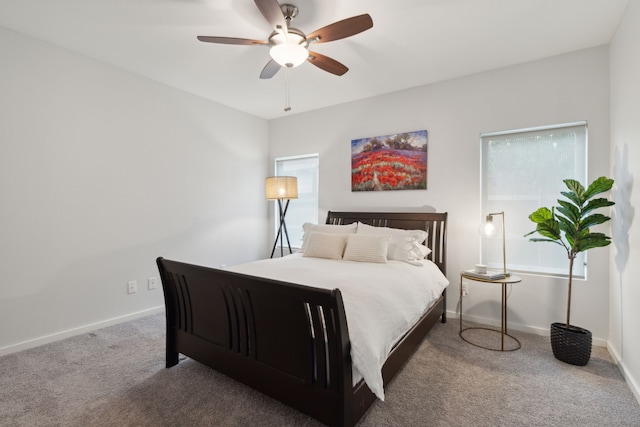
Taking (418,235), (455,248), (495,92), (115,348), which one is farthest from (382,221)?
(115,348)

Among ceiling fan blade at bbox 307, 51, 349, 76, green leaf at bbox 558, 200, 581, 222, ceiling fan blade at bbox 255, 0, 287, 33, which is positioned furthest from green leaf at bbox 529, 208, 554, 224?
ceiling fan blade at bbox 255, 0, 287, 33

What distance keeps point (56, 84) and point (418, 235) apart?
3756 mm

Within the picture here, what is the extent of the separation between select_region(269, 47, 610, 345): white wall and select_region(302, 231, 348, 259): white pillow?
0.93 m

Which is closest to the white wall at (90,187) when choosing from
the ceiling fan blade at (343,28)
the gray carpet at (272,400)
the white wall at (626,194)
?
the gray carpet at (272,400)

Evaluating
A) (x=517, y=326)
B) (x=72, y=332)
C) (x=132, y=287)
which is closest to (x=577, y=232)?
(x=517, y=326)

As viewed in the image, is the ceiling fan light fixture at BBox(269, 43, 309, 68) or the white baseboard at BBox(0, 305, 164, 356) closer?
the ceiling fan light fixture at BBox(269, 43, 309, 68)

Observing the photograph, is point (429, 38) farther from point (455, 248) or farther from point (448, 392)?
point (448, 392)

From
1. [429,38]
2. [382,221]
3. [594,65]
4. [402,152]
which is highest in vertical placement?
[429,38]

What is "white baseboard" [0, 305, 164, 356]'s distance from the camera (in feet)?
8.18

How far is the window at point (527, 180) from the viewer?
2.83 metres

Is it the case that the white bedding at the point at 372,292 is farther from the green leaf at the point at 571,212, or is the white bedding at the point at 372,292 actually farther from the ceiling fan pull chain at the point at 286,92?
the ceiling fan pull chain at the point at 286,92

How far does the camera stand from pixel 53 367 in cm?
227

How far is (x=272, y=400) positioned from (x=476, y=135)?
3140 millimetres

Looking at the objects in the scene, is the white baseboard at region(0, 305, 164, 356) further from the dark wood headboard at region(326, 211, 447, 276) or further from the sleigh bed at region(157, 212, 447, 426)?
the dark wood headboard at region(326, 211, 447, 276)
